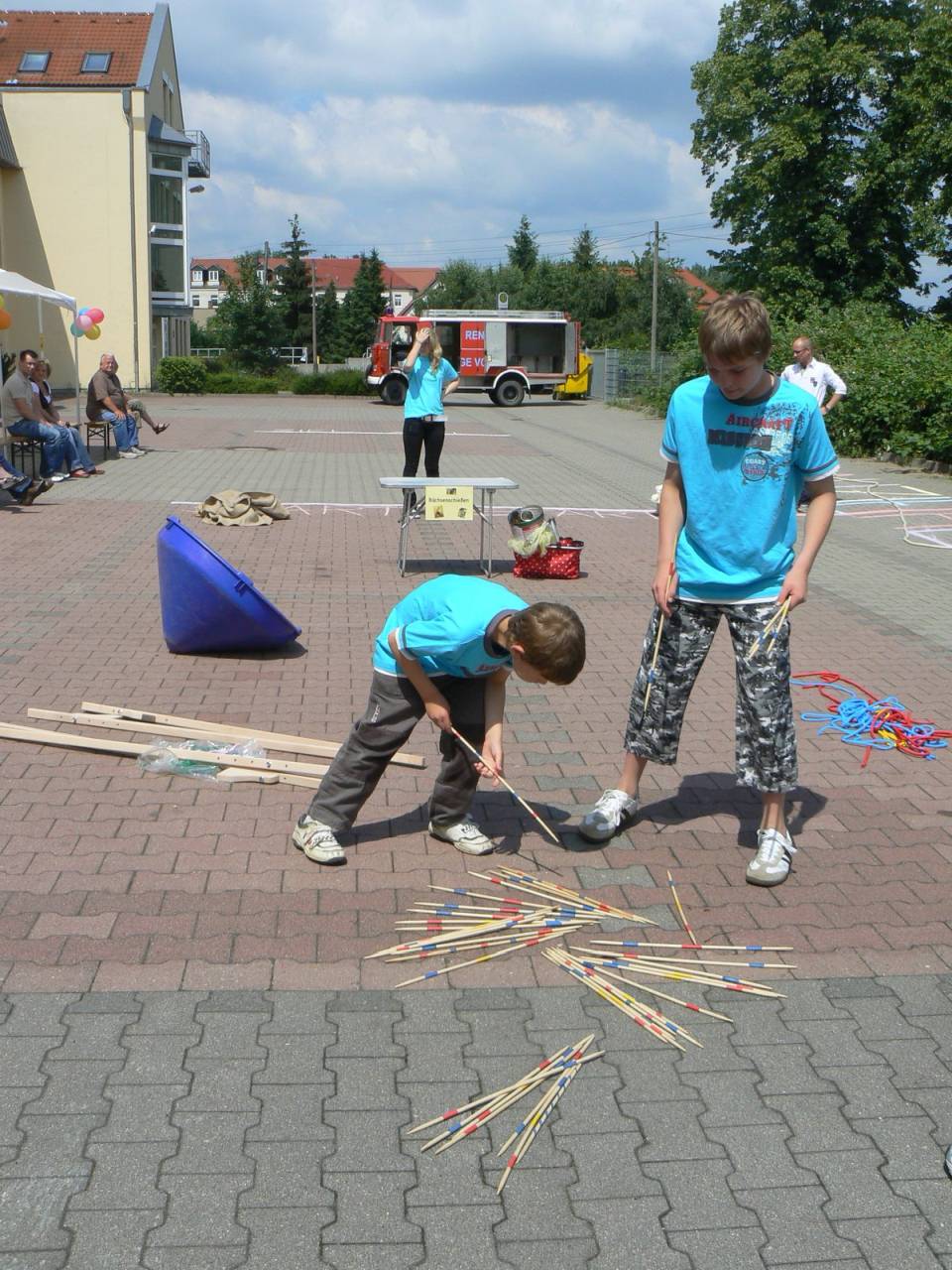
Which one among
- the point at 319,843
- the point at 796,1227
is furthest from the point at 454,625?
the point at 796,1227

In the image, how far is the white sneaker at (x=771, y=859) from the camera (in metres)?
4.38

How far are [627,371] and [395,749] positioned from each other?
36.4 meters

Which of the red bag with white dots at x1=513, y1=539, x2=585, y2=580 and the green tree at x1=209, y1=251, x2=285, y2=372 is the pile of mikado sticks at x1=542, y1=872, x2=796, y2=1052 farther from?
the green tree at x1=209, y1=251, x2=285, y2=372

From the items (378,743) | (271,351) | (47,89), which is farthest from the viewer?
(271,351)

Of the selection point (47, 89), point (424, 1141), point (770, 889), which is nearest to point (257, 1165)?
point (424, 1141)

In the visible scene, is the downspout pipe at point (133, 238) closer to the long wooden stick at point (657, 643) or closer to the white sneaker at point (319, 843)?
the white sneaker at point (319, 843)

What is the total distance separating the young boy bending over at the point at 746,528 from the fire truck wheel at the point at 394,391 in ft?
109

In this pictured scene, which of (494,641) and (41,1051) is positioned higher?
(494,641)

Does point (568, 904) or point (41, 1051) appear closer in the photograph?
point (41, 1051)

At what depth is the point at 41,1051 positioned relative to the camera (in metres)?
3.28

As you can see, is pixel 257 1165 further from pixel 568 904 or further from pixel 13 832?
pixel 13 832

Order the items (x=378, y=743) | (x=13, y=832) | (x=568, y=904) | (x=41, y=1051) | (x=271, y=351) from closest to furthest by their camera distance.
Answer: (x=41, y=1051), (x=568, y=904), (x=378, y=743), (x=13, y=832), (x=271, y=351)

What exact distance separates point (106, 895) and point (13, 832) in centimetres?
72

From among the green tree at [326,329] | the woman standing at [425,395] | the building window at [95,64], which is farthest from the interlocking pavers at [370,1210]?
the green tree at [326,329]
